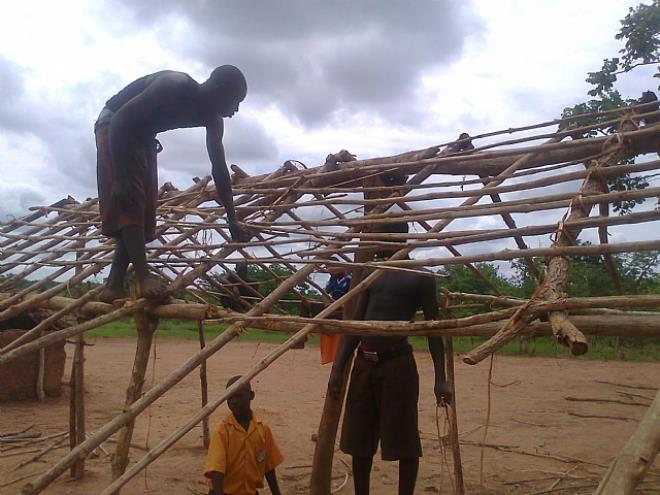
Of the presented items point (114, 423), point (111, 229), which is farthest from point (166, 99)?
point (114, 423)

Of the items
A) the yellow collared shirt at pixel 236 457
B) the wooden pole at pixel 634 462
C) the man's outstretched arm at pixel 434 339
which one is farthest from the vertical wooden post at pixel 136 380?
the wooden pole at pixel 634 462

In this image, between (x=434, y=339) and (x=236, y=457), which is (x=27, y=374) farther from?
(x=434, y=339)

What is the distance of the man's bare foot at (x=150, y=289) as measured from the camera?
2967mm

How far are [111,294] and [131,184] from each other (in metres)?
0.59

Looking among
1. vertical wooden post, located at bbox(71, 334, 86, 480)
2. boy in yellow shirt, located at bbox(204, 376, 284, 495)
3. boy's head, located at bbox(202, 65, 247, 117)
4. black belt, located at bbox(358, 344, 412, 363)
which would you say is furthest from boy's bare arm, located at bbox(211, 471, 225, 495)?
boy's head, located at bbox(202, 65, 247, 117)

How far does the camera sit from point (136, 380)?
3.01 metres

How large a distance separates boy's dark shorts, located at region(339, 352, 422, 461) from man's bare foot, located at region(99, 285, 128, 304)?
4.72ft

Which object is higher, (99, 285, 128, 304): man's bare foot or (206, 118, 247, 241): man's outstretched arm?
(206, 118, 247, 241): man's outstretched arm

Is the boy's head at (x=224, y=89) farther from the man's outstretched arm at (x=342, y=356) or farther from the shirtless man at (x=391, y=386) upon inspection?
the man's outstretched arm at (x=342, y=356)

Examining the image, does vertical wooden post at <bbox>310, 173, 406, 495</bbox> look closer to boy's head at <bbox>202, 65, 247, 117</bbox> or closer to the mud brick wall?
boy's head at <bbox>202, 65, 247, 117</bbox>

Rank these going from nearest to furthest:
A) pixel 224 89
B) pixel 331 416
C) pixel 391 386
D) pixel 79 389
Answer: pixel 224 89, pixel 391 386, pixel 331 416, pixel 79 389

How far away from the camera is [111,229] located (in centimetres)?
302

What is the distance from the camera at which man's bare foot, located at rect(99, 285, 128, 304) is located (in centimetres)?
312

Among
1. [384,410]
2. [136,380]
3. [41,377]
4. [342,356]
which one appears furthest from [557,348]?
[136,380]
